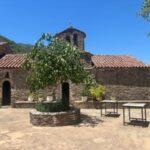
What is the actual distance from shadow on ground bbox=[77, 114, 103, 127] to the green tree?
6.79 feet

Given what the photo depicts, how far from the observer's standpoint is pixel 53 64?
16078 millimetres

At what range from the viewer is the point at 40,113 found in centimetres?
1534

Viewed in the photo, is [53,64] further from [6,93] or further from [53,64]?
[6,93]

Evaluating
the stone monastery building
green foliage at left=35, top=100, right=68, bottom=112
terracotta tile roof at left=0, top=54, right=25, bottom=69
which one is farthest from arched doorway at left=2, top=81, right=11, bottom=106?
green foliage at left=35, top=100, right=68, bottom=112

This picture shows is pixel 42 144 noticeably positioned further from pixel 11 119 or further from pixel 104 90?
pixel 104 90

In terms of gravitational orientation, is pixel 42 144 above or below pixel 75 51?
below

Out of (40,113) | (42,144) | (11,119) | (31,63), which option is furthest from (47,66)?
(42,144)

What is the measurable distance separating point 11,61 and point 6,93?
9.24ft

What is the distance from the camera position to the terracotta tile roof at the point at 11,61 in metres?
24.0

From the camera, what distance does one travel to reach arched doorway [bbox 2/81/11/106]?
24888mm

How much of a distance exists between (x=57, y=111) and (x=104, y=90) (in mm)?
8815

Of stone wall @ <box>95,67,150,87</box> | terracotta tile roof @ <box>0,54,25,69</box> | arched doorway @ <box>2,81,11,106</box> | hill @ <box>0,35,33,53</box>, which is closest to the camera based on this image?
terracotta tile roof @ <box>0,54,25,69</box>

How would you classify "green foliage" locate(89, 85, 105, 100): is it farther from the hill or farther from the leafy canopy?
the hill

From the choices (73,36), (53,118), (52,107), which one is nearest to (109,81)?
(73,36)
